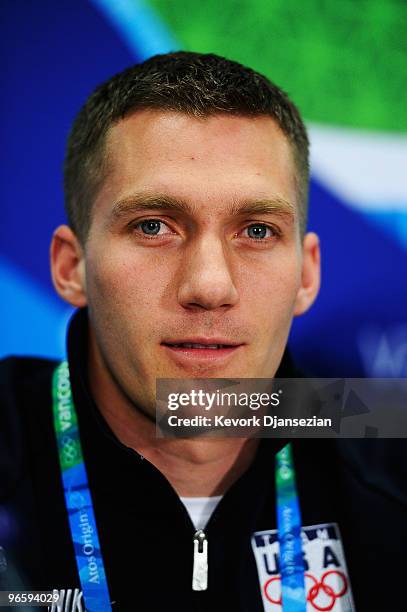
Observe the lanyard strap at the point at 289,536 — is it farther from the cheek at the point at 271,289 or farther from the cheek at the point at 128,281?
the cheek at the point at 128,281

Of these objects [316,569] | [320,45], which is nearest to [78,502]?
[316,569]

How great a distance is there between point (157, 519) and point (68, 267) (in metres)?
0.60

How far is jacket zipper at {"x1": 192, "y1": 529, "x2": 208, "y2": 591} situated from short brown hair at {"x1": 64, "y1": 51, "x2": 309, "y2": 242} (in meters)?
0.67

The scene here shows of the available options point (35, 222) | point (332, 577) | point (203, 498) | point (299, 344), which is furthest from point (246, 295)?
point (35, 222)

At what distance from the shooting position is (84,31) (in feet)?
6.43

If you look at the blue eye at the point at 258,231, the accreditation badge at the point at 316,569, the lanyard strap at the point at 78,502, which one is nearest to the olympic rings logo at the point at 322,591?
the accreditation badge at the point at 316,569

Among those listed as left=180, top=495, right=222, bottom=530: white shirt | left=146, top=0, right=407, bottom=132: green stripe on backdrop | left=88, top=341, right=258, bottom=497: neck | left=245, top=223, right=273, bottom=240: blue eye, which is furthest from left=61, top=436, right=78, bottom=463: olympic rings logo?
left=146, top=0, right=407, bottom=132: green stripe on backdrop

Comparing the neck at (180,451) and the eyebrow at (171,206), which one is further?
the neck at (180,451)

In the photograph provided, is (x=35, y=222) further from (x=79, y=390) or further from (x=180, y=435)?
(x=180, y=435)

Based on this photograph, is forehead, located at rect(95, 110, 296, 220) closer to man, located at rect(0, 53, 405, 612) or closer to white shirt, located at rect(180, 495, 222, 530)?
man, located at rect(0, 53, 405, 612)

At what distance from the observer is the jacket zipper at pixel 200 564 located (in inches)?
47.9

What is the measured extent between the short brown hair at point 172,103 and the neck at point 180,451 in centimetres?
38

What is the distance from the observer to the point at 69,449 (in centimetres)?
136

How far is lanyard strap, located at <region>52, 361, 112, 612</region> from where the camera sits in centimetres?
121
